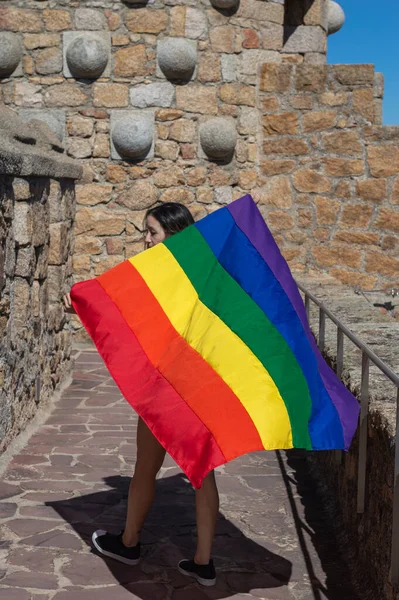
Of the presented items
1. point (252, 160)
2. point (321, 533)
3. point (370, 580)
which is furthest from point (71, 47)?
point (370, 580)

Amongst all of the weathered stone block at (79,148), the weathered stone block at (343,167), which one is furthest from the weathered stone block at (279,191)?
the weathered stone block at (79,148)

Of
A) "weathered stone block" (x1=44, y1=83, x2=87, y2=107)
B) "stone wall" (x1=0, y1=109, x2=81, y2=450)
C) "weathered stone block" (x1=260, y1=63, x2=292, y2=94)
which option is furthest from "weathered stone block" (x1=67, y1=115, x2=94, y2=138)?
"weathered stone block" (x1=260, y1=63, x2=292, y2=94)

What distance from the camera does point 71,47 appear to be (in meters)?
8.02

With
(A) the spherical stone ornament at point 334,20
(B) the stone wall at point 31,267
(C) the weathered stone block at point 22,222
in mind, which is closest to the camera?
(B) the stone wall at point 31,267

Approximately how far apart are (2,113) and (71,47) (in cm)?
271

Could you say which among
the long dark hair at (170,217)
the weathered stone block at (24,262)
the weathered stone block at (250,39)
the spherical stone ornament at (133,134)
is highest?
the weathered stone block at (250,39)

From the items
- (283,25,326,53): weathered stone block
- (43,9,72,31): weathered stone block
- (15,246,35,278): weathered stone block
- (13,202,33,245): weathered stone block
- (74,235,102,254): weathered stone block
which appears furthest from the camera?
(283,25,326,53): weathered stone block

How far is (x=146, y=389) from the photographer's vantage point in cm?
316

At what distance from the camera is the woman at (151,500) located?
3.26m

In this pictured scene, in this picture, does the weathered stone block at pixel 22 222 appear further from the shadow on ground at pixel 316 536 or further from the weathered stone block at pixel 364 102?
the weathered stone block at pixel 364 102

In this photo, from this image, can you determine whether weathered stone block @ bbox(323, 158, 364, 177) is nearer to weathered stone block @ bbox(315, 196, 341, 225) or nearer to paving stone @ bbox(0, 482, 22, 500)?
weathered stone block @ bbox(315, 196, 341, 225)

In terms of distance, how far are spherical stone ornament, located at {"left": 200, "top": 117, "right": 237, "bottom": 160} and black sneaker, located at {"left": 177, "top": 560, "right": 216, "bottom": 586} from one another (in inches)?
211

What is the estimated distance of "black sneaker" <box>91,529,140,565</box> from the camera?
355cm

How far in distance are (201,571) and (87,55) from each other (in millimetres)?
5679
